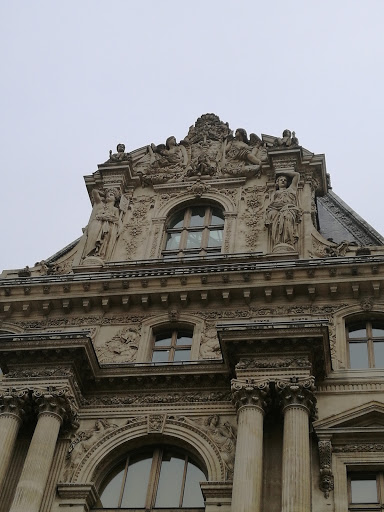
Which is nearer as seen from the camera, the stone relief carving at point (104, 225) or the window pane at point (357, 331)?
the window pane at point (357, 331)

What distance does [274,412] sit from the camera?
63.5 feet

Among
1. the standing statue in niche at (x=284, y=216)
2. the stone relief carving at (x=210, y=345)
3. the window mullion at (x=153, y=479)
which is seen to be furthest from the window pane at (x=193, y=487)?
the standing statue in niche at (x=284, y=216)

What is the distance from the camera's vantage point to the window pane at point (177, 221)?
1102 inches

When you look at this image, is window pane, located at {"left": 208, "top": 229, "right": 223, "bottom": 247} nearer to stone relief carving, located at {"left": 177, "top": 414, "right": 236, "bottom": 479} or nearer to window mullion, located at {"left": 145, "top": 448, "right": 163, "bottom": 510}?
stone relief carving, located at {"left": 177, "top": 414, "right": 236, "bottom": 479}

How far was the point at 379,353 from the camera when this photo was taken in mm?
21219

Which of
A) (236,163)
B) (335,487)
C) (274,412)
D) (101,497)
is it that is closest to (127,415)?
(101,497)

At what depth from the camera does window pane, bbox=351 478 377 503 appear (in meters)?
18.0

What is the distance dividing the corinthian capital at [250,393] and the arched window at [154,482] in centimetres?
201

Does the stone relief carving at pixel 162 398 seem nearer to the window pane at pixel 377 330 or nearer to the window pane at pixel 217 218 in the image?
the window pane at pixel 377 330

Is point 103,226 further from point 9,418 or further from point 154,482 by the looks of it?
point 154,482

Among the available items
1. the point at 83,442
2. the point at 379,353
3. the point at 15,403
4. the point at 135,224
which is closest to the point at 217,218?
the point at 135,224

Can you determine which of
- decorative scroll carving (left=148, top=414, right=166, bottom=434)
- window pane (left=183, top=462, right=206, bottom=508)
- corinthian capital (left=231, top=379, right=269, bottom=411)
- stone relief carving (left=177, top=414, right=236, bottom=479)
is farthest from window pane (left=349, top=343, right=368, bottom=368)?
decorative scroll carving (left=148, top=414, right=166, bottom=434)

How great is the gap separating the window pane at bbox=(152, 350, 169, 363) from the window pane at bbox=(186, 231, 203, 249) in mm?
5243

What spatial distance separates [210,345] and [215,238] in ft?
19.3
